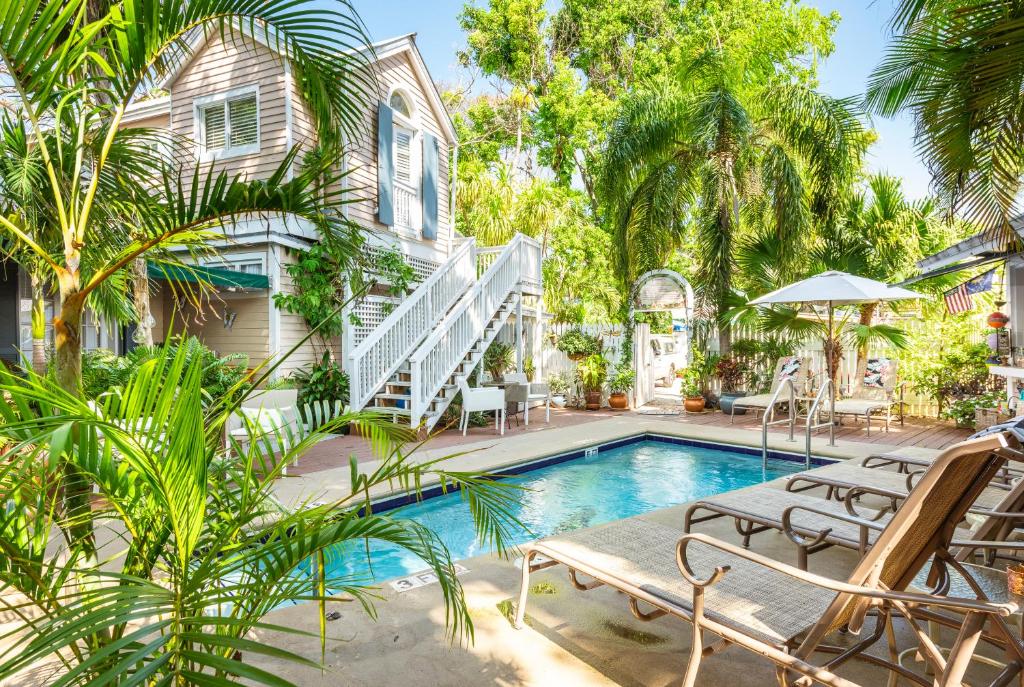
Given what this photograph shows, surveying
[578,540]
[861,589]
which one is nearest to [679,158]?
[578,540]

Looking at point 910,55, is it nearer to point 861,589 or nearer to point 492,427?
point 861,589

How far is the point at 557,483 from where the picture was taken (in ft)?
23.8

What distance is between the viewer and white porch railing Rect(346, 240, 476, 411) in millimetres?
9219

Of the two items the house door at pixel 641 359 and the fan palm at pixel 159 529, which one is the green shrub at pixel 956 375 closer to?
the house door at pixel 641 359

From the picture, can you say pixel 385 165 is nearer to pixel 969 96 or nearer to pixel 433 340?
pixel 433 340

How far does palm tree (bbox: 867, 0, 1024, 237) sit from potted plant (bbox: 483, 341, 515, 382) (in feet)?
25.9

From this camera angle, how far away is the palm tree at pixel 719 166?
10.8 meters

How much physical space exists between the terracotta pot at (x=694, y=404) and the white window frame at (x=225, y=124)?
8604mm

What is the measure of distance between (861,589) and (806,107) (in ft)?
36.2

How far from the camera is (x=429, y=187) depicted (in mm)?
12430

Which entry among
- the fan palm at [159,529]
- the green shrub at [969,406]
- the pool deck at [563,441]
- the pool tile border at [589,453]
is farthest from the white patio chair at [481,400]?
the fan palm at [159,529]

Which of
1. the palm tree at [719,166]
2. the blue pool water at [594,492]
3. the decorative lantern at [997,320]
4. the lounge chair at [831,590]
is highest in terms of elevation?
the palm tree at [719,166]

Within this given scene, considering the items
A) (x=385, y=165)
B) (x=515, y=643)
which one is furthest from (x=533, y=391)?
(x=515, y=643)

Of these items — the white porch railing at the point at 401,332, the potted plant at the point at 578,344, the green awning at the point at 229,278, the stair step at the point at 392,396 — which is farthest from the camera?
the potted plant at the point at 578,344
